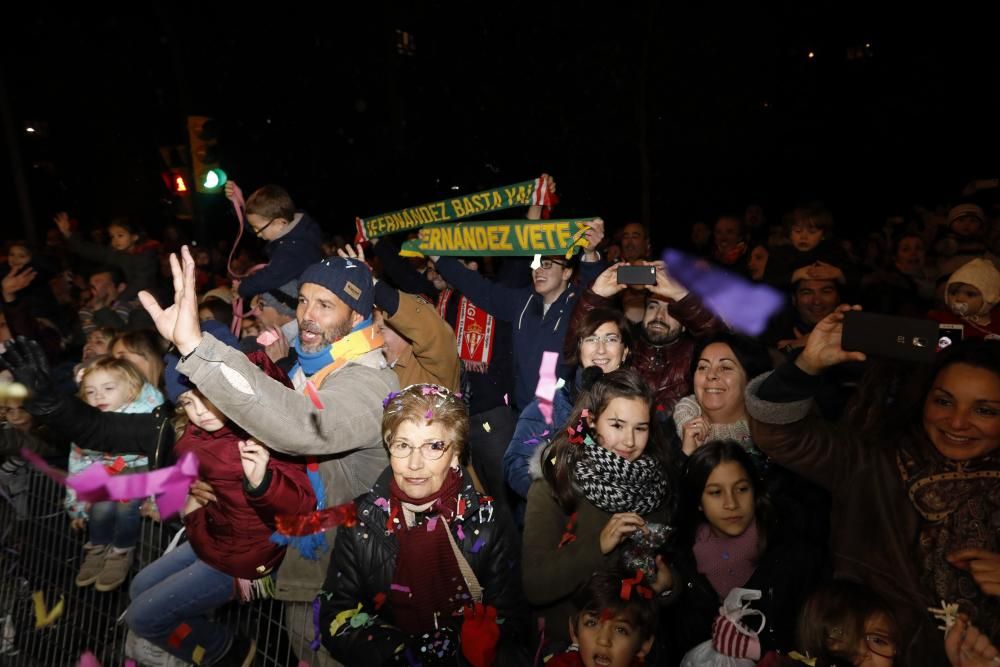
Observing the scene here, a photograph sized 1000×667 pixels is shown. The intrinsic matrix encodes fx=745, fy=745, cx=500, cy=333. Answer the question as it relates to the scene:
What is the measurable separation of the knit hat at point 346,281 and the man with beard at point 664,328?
1277mm

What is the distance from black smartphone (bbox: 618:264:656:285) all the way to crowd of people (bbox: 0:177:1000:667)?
0.02 m

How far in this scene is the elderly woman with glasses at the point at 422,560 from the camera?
2.62 meters

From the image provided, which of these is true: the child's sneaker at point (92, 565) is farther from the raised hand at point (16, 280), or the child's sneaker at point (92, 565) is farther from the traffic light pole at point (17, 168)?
the traffic light pole at point (17, 168)

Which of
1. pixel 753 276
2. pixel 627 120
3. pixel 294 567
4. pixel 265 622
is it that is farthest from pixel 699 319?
pixel 627 120

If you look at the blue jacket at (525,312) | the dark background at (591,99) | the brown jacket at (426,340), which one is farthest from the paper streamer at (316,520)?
the dark background at (591,99)

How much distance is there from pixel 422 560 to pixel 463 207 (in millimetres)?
2615

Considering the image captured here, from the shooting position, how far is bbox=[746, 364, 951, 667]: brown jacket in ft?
7.92

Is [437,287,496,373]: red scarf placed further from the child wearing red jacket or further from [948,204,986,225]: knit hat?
[948,204,986,225]: knit hat

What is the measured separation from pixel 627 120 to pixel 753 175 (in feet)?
14.9

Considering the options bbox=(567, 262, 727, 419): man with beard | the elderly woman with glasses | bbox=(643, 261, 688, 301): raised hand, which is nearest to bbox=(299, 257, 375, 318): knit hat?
the elderly woman with glasses

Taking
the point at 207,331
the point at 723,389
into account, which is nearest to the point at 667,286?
the point at 723,389

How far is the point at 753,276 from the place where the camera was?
6.53 m

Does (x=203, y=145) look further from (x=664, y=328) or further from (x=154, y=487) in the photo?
(x=154, y=487)

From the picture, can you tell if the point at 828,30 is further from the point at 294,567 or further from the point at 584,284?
the point at 294,567
